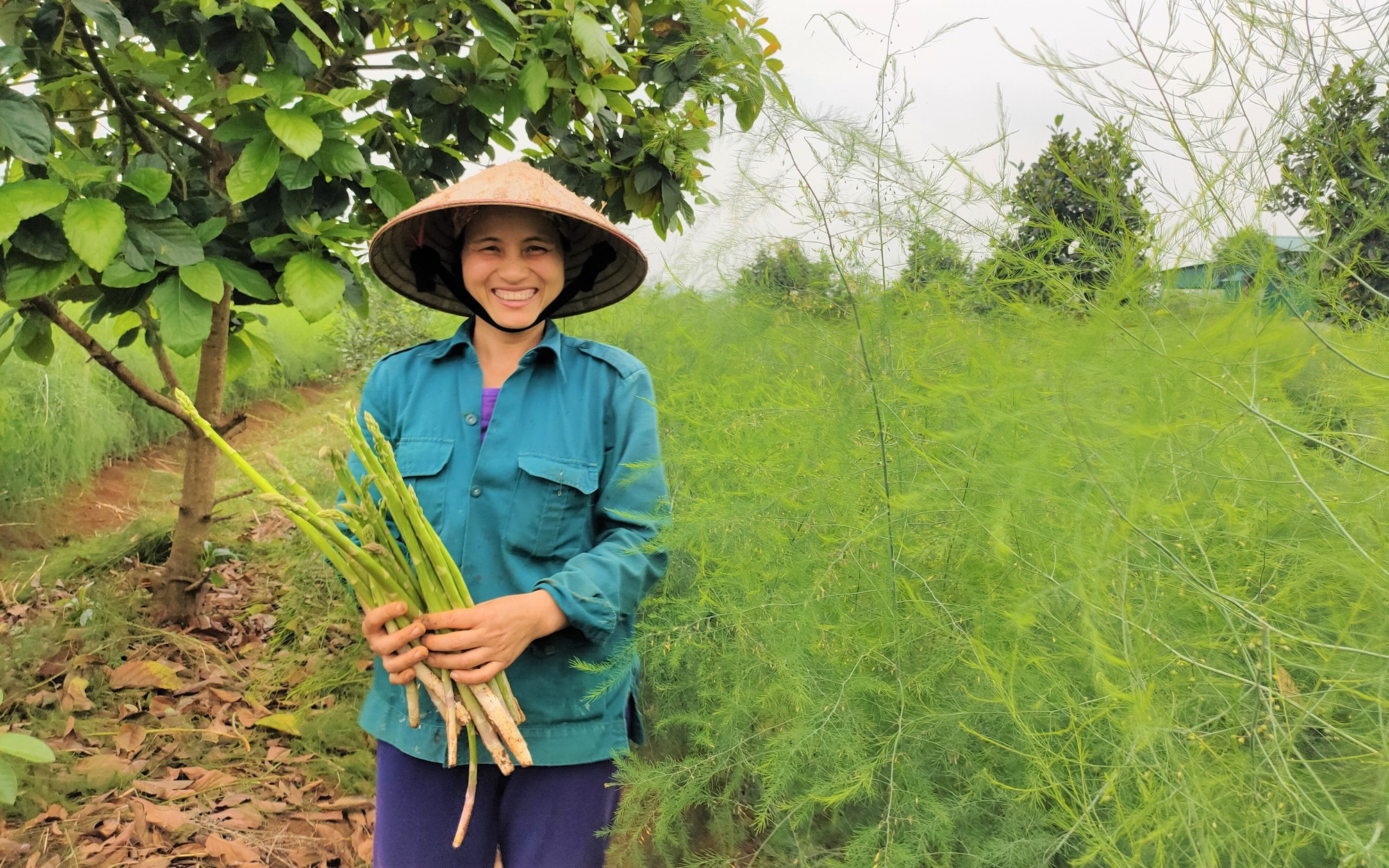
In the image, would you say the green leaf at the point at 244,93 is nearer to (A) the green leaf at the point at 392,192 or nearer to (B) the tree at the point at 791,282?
(A) the green leaf at the point at 392,192

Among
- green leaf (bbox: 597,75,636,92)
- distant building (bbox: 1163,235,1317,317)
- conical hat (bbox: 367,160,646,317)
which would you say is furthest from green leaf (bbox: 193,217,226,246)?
distant building (bbox: 1163,235,1317,317)

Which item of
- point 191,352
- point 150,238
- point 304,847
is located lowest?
point 304,847

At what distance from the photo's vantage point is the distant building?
126 cm

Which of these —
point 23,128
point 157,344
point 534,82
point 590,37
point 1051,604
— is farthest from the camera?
point 157,344

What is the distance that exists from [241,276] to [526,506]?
3.32 feet

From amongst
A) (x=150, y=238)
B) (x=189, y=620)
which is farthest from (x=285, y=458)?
(x=150, y=238)

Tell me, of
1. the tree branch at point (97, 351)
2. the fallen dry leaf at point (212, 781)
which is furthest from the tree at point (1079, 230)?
the fallen dry leaf at point (212, 781)

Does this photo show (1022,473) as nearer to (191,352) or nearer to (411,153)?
(191,352)

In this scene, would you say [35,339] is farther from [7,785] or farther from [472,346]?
[7,785]

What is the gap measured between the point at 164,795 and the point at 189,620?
89 cm

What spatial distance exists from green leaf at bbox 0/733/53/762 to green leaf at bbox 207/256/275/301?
3.69 feet

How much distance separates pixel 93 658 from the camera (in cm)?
269

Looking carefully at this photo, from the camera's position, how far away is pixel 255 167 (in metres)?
1.79

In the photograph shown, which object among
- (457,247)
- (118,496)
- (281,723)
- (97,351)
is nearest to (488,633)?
(457,247)
